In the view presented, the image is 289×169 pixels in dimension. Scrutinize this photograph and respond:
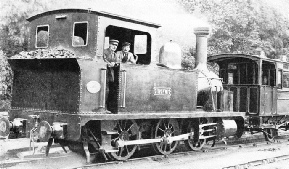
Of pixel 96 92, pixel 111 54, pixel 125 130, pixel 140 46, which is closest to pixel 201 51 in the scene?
pixel 140 46

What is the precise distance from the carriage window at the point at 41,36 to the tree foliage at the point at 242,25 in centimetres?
1504

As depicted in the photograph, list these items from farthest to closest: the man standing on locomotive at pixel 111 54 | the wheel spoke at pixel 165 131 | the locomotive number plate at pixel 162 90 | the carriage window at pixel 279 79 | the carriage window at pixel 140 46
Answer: the carriage window at pixel 279 79 → the carriage window at pixel 140 46 → the wheel spoke at pixel 165 131 → the locomotive number plate at pixel 162 90 → the man standing on locomotive at pixel 111 54

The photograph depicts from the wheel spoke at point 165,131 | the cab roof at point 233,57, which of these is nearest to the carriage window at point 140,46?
the wheel spoke at point 165,131

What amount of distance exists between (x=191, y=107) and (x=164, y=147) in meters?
1.21

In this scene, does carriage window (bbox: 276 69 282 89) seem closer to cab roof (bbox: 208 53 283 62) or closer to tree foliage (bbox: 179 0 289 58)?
cab roof (bbox: 208 53 283 62)

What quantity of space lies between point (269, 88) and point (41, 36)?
7.62 metres

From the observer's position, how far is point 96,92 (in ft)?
21.2

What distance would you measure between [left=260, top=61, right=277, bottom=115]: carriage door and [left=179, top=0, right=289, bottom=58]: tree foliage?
942cm

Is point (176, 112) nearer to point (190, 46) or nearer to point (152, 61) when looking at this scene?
point (152, 61)

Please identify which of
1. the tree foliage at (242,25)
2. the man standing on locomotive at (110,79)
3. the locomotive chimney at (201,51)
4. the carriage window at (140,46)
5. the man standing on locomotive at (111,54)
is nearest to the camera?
the man standing on locomotive at (110,79)

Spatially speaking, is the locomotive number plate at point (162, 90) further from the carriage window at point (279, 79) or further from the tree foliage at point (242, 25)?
the tree foliage at point (242, 25)

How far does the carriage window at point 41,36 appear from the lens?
7.43 m

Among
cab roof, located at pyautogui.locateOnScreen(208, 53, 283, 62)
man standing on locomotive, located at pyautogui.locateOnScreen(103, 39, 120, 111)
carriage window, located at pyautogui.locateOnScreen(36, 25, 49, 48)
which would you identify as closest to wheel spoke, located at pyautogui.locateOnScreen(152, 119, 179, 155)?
man standing on locomotive, located at pyautogui.locateOnScreen(103, 39, 120, 111)

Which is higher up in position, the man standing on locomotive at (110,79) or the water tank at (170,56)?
the water tank at (170,56)
